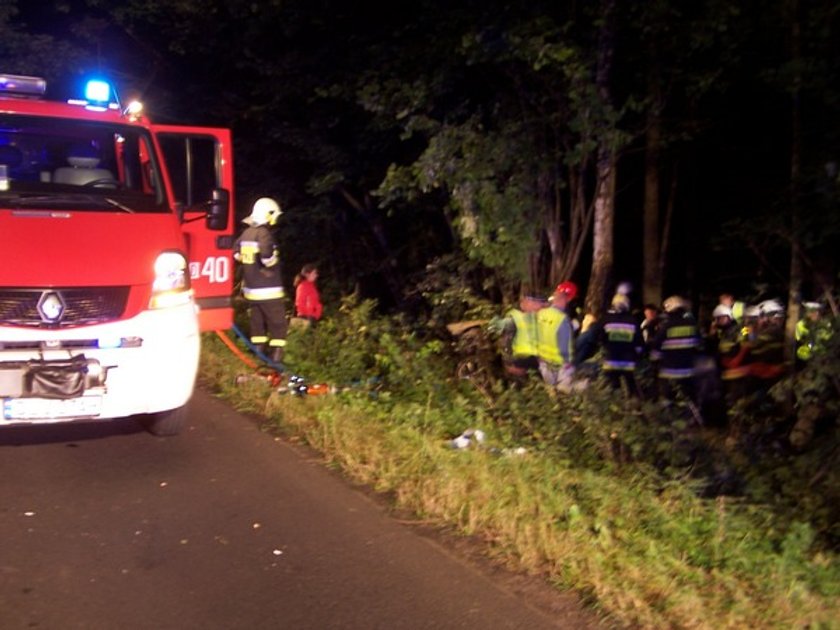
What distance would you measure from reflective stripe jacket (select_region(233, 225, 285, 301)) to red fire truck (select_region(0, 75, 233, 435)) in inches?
63.8

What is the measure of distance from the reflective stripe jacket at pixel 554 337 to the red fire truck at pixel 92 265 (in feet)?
12.2

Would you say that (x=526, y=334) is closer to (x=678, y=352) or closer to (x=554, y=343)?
(x=554, y=343)

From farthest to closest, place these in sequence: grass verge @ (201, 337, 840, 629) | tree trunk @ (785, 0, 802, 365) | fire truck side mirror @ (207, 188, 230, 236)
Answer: tree trunk @ (785, 0, 802, 365), fire truck side mirror @ (207, 188, 230, 236), grass verge @ (201, 337, 840, 629)

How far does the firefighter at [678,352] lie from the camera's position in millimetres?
11023

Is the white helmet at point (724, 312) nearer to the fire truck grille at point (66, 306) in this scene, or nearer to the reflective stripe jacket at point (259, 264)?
the reflective stripe jacket at point (259, 264)

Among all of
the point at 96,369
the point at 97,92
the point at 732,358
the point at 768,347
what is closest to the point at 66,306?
the point at 96,369

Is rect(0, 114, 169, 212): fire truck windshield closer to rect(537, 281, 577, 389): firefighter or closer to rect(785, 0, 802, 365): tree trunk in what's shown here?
rect(537, 281, 577, 389): firefighter

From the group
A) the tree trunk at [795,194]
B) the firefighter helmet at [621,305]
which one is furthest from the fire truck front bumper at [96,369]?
the tree trunk at [795,194]

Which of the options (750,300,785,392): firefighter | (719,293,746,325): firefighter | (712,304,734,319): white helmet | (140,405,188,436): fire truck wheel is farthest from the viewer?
(712,304,734,319): white helmet

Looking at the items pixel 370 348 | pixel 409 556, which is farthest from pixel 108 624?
pixel 370 348

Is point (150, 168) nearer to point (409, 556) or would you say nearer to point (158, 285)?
point (158, 285)

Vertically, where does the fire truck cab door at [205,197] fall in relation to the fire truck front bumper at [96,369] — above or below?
above

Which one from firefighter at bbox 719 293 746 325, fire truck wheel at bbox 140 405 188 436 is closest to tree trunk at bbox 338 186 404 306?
firefighter at bbox 719 293 746 325

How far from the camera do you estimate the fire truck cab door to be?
8117 millimetres
